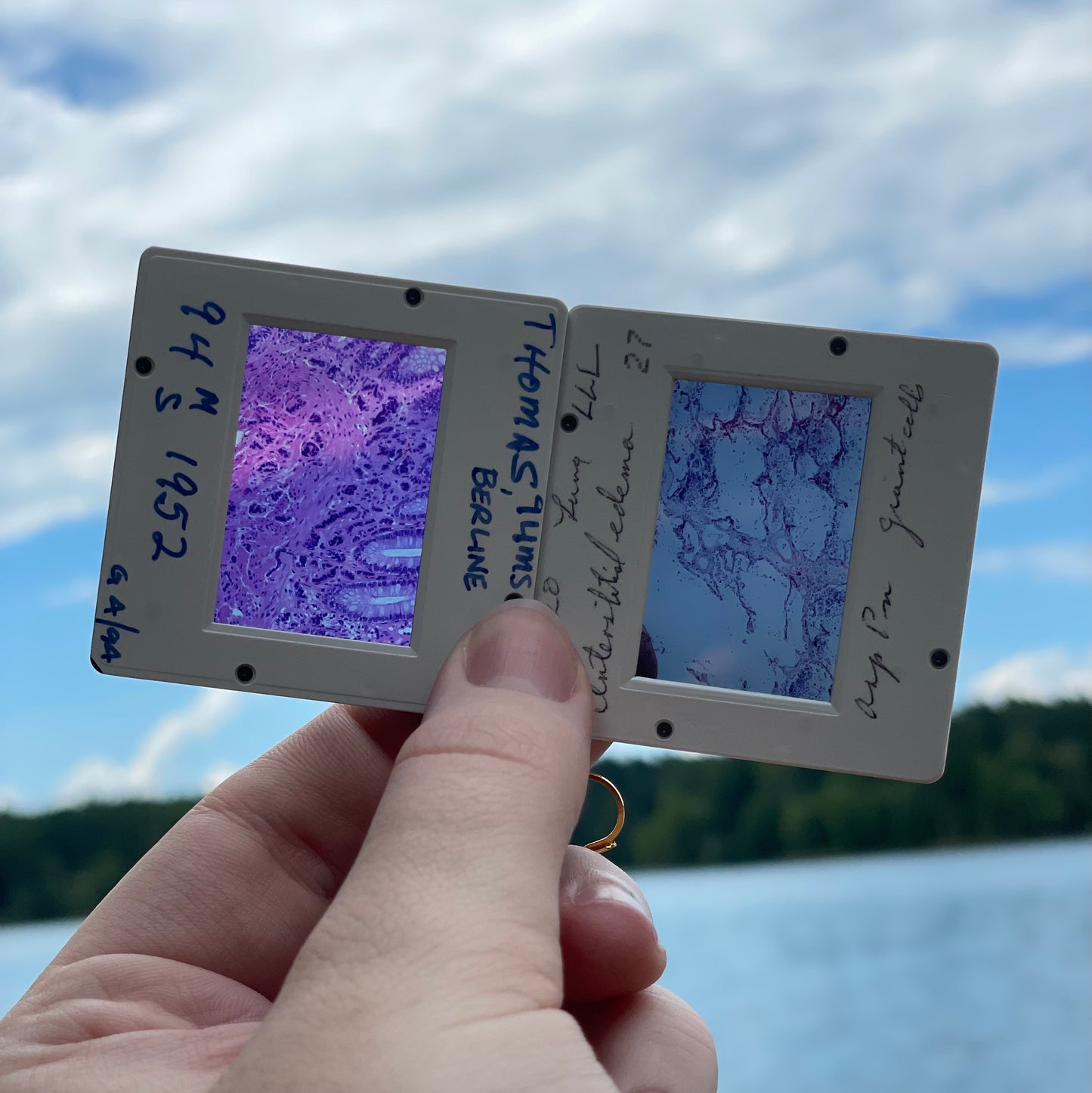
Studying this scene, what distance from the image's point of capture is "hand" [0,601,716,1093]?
3.14ft

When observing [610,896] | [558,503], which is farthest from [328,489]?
[610,896]

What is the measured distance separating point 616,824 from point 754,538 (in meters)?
0.52

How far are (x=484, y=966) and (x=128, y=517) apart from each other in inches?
34.7

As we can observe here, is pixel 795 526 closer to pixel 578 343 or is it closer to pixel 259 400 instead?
pixel 578 343

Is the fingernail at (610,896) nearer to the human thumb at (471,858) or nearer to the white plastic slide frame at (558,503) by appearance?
the white plastic slide frame at (558,503)

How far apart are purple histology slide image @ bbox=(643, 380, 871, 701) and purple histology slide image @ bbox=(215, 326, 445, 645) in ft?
1.23

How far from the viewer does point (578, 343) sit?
153 cm

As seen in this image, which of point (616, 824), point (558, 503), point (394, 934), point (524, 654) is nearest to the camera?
point (394, 934)

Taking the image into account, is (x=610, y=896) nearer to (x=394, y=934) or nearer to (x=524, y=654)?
(x=524, y=654)

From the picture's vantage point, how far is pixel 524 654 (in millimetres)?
1340

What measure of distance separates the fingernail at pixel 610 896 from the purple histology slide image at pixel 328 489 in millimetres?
488

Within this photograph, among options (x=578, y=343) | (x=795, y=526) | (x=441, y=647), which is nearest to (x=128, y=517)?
(x=441, y=647)

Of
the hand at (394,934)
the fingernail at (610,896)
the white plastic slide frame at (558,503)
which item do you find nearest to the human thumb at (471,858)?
the hand at (394,934)

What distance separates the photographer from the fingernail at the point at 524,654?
Answer: 131 cm
